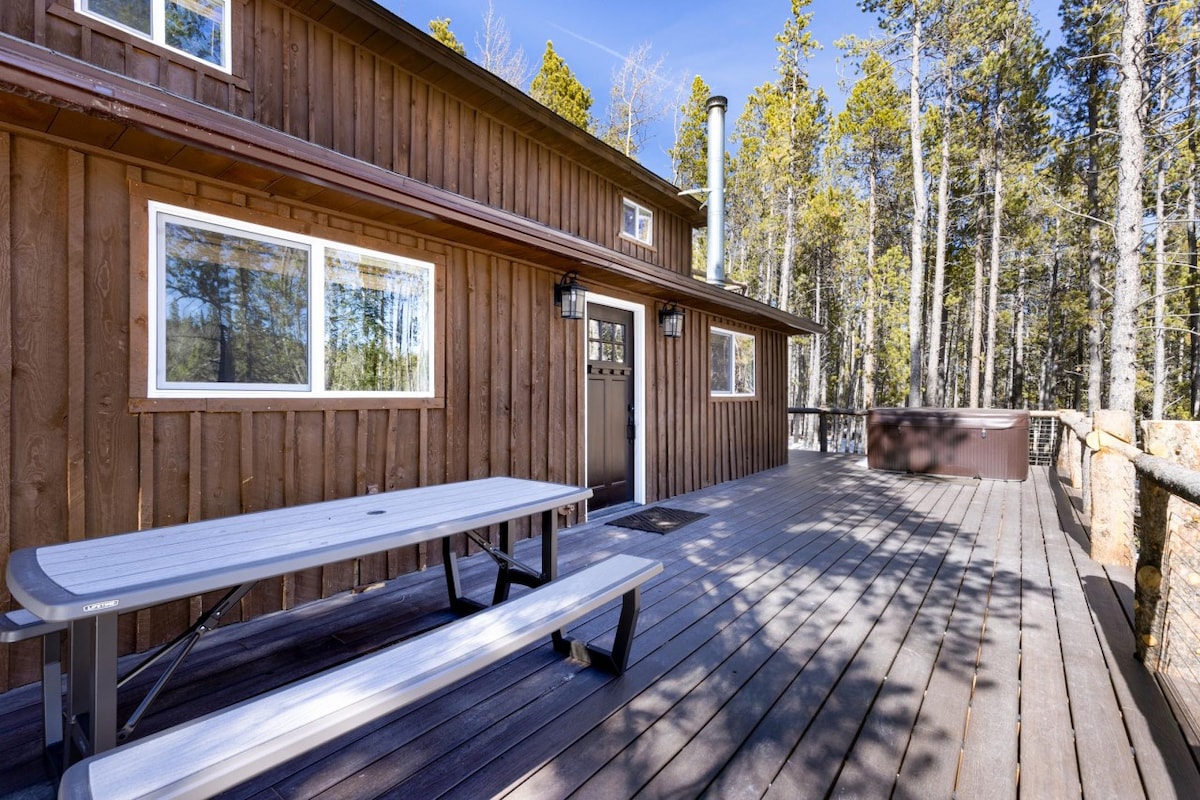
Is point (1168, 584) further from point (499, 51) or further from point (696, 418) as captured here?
point (499, 51)

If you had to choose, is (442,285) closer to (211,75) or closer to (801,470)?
(211,75)

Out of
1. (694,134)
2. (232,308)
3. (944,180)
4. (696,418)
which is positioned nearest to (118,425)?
(232,308)

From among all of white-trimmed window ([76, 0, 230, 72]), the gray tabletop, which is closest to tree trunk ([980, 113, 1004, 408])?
the gray tabletop

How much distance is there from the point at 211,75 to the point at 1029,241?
1875 cm

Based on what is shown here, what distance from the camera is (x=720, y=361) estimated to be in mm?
7117

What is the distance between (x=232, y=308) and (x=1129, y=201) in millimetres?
8809

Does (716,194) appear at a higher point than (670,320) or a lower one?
higher

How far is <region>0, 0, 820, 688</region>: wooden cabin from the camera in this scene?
7.09 feet

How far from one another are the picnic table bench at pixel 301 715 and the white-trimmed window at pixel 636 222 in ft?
17.1

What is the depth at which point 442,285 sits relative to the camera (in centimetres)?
366

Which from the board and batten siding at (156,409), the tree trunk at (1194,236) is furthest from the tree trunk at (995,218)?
the board and batten siding at (156,409)

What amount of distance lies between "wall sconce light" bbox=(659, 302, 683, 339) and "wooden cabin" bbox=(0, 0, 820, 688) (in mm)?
632

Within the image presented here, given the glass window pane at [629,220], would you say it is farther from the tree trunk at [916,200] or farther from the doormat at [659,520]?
the tree trunk at [916,200]

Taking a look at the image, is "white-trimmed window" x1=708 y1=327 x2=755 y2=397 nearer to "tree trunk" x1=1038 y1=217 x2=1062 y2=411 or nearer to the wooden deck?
the wooden deck
